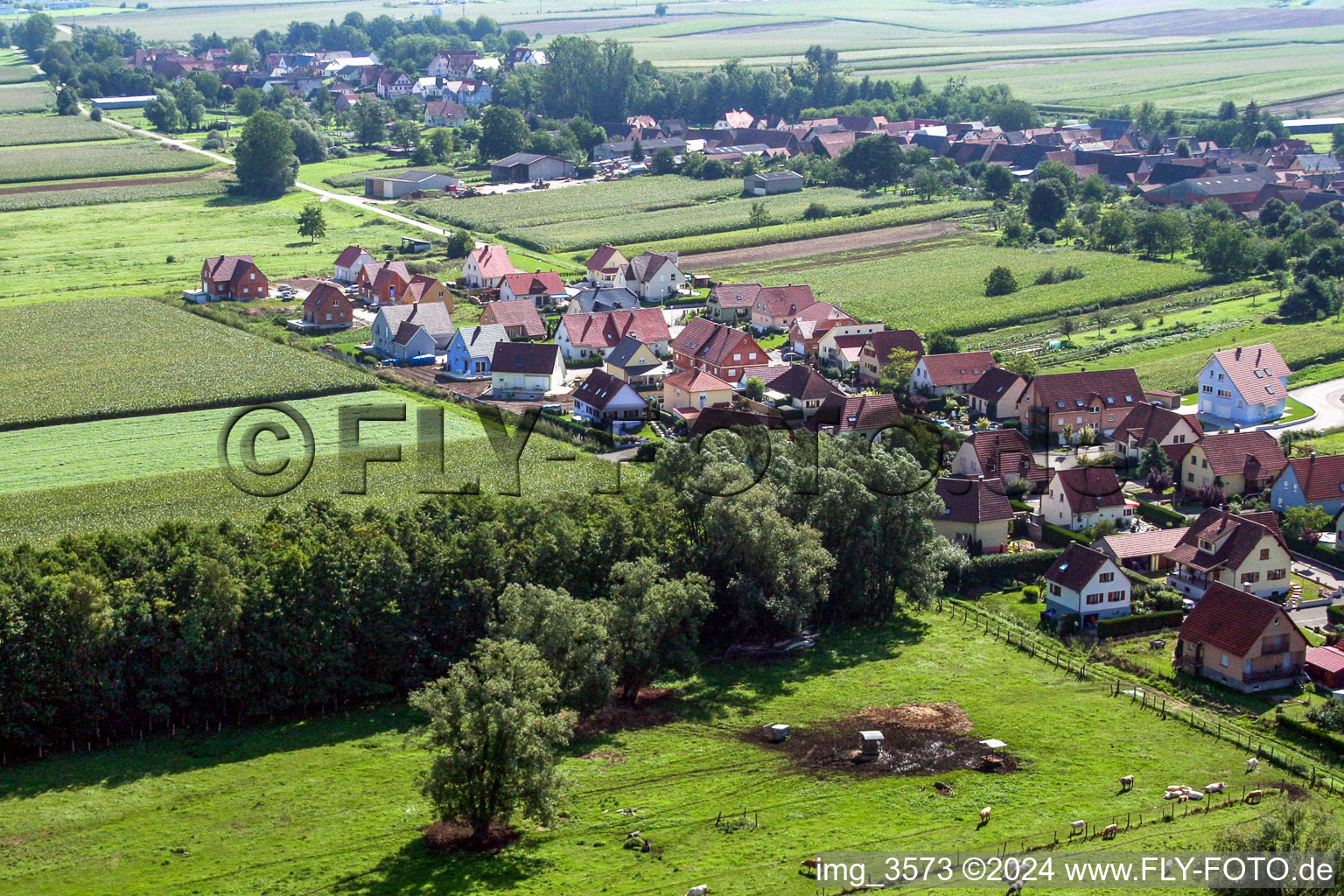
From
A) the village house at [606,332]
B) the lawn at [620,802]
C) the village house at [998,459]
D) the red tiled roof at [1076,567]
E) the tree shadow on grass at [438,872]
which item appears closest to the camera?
the tree shadow on grass at [438,872]

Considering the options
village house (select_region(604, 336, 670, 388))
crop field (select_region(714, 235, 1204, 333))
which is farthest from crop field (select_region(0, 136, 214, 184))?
village house (select_region(604, 336, 670, 388))

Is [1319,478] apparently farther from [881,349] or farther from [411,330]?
[411,330]

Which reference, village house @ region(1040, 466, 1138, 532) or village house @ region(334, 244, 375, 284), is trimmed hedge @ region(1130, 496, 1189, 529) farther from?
village house @ region(334, 244, 375, 284)

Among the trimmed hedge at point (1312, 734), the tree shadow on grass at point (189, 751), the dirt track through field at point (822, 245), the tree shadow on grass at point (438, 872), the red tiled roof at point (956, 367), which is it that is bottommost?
the tree shadow on grass at point (189, 751)

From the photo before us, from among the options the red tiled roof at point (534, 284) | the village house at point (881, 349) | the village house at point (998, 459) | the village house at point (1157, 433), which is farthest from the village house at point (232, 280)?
the village house at point (1157, 433)

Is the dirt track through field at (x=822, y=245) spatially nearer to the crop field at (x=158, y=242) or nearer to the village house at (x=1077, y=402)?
the crop field at (x=158, y=242)

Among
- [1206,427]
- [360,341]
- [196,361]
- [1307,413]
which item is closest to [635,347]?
[360,341]

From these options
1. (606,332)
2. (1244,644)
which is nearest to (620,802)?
(1244,644)
